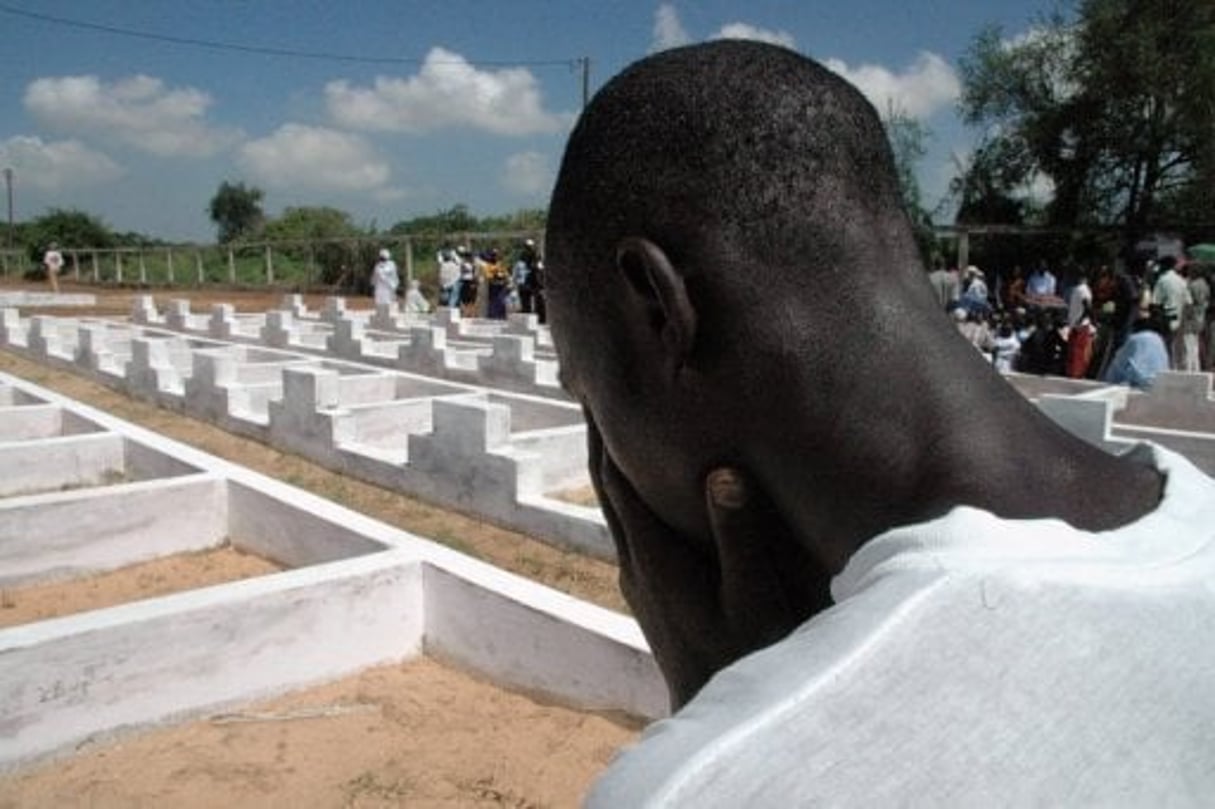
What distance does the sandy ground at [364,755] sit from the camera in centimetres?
294

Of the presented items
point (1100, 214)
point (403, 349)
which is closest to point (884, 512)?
point (403, 349)

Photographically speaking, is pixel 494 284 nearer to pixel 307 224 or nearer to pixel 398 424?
pixel 398 424

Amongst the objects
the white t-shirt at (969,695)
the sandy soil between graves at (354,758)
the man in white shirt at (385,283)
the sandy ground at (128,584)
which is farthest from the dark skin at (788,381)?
the man in white shirt at (385,283)

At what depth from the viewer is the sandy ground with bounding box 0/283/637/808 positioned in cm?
294

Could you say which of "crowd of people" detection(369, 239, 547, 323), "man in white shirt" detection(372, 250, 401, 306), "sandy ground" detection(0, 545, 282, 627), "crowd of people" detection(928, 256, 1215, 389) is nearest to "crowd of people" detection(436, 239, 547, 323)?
"crowd of people" detection(369, 239, 547, 323)

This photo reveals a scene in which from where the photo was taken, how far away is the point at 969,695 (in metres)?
0.57

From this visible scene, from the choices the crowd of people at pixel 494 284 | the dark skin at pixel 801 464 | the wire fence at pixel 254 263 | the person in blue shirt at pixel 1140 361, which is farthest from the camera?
the wire fence at pixel 254 263

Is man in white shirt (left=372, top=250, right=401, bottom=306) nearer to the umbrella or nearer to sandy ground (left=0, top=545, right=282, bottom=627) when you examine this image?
the umbrella

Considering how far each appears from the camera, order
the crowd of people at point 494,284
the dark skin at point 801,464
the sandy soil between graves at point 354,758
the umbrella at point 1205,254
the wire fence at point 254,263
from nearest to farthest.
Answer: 1. the dark skin at point 801,464
2. the sandy soil between graves at point 354,758
3. the umbrella at point 1205,254
4. the crowd of people at point 494,284
5. the wire fence at point 254,263

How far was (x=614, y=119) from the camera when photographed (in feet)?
2.91

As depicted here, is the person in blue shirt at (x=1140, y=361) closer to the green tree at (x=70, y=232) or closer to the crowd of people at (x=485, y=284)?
the crowd of people at (x=485, y=284)

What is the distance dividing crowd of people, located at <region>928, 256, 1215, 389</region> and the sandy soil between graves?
7.32 metres

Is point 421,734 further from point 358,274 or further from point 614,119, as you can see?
point 358,274

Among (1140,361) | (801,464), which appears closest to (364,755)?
(801,464)
